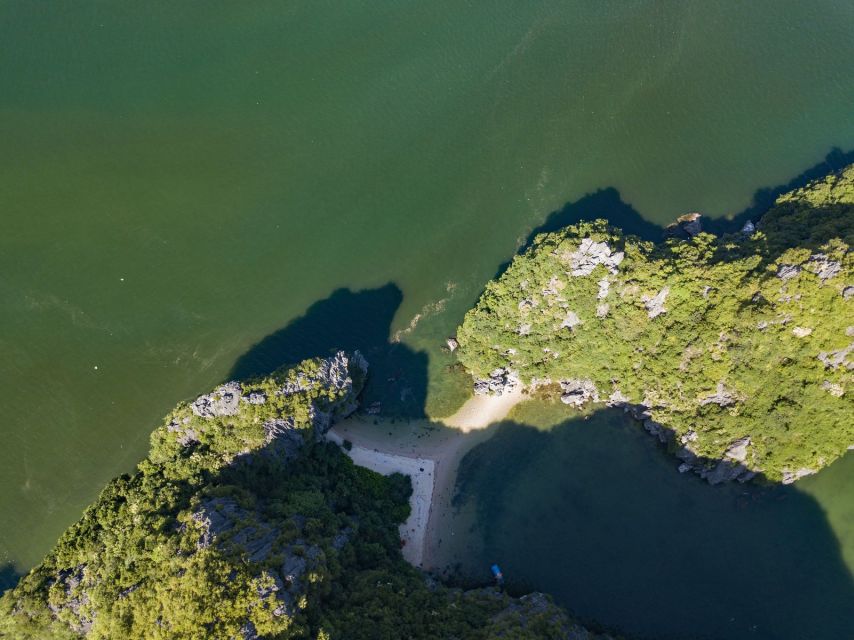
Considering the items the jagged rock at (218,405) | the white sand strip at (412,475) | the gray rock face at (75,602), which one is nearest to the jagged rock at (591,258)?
the white sand strip at (412,475)

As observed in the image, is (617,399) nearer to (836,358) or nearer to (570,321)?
(570,321)

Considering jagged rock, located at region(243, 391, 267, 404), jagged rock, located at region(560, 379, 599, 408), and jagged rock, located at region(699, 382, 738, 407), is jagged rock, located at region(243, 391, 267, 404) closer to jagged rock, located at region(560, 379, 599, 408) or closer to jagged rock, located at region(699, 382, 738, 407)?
jagged rock, located at region(560, 379, 599, 408)

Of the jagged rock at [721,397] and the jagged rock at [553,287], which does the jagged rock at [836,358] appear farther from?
the jagged rock at [553,287]

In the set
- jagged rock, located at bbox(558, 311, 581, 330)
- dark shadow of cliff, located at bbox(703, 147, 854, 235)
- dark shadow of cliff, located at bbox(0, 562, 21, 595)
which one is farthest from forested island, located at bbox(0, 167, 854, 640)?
dark shadow of cliff, located at bbox(0, 562, 21, 595)

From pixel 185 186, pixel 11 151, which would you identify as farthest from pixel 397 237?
pixel 11 151

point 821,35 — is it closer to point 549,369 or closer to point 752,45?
point 752,45

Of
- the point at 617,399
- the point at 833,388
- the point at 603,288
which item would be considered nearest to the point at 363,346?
the point at 603,288
